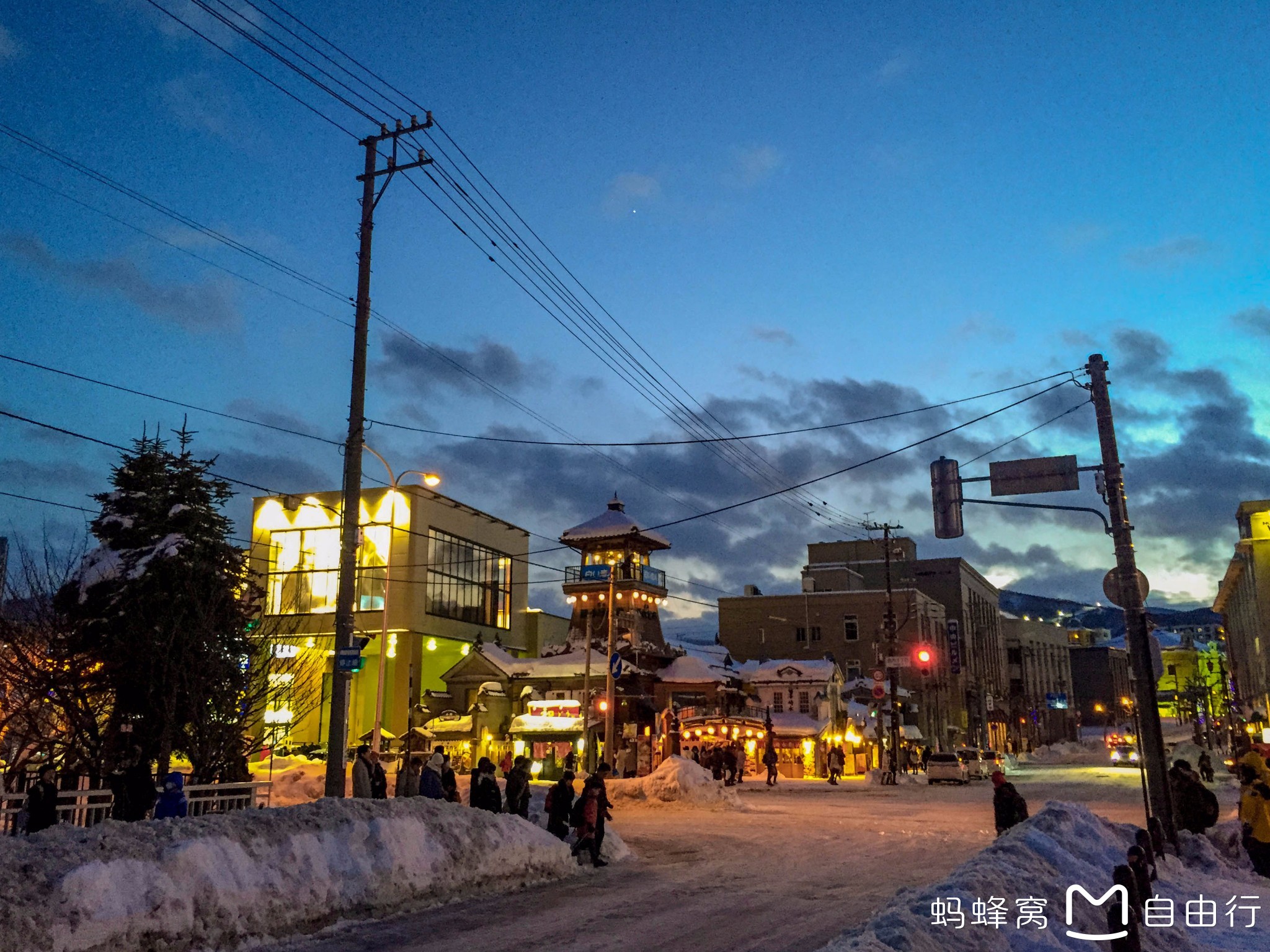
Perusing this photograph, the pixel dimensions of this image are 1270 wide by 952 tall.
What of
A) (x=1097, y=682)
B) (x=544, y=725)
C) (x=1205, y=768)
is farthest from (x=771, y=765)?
(x=1097, y=682)

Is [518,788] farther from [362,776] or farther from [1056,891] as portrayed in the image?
[1056,891]

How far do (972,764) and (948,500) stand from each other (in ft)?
123

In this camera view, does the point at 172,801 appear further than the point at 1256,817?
No

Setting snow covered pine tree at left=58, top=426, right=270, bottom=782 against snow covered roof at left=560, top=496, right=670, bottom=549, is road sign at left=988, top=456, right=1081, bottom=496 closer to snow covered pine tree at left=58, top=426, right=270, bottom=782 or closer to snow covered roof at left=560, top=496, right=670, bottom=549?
snow covered pine tree at left=58, top=426, right=270, bottom=782

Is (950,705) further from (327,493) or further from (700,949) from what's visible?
(700,949)

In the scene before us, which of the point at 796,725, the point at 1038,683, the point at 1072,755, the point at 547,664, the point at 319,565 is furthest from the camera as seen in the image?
the point at 1038,683

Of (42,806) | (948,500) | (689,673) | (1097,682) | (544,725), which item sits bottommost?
(544,725)

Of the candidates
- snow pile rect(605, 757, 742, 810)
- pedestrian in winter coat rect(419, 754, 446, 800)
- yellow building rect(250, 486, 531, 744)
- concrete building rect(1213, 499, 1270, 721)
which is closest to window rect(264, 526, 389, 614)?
yellow building rect(250, 486, 531, 744)

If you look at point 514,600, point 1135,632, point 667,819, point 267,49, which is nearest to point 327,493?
point 514,600

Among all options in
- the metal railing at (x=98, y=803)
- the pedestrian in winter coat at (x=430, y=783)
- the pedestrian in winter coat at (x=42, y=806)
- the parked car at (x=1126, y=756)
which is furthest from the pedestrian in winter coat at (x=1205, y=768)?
the pedestrian in winter coat at (x=42, y=806)

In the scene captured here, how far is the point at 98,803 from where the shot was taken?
14344 mm

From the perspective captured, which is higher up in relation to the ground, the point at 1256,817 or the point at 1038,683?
the point at 1038,683

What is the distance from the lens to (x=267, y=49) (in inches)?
589

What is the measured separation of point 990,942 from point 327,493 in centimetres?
5637
